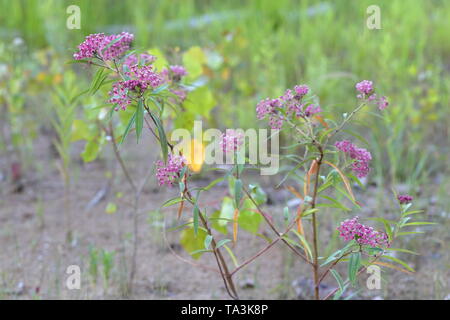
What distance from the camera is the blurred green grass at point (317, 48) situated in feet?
9.79

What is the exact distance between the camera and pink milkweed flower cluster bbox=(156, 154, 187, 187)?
1.34 metres

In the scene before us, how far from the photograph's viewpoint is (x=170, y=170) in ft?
4.40

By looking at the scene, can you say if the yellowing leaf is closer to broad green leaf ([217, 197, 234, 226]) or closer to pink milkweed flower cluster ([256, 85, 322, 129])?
broad green leaf ([217, 197, 234, 226])

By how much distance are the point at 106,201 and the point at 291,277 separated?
0.98m

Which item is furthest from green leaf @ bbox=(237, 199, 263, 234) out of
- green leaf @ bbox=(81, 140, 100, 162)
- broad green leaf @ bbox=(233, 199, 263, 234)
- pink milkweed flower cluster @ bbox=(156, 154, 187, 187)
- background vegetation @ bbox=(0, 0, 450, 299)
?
green leaf @ bbox=(81, 140, 100, 162)

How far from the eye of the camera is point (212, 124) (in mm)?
3033

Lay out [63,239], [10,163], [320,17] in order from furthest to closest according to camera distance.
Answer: [320,17]
[10,163]
[63,239]

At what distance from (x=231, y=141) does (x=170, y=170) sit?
15cm

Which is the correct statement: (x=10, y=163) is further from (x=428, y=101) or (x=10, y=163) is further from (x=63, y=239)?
(x=428, y=101)

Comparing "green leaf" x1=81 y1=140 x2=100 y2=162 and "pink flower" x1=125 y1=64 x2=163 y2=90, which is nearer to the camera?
"pink flower" x1=125 y1=64 x2=163 y2=90

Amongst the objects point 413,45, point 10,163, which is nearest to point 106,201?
point 10,163

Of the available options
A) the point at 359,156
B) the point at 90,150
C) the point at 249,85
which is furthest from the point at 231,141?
the point at 249,85

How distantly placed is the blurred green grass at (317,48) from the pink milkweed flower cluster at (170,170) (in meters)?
0.87

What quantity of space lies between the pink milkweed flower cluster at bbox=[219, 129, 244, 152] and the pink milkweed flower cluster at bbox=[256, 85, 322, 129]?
6 cm
